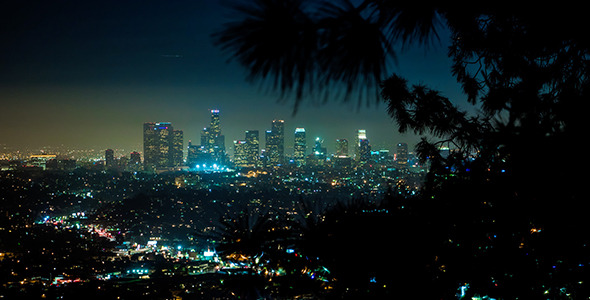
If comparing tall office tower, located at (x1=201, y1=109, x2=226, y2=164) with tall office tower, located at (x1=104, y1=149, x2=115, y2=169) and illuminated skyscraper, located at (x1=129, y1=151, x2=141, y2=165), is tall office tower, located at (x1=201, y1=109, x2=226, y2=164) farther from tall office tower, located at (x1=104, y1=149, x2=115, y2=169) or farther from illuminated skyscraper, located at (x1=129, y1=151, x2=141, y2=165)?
tall office tower, located at (x1=104, y1=149, x2=115, y2=169)

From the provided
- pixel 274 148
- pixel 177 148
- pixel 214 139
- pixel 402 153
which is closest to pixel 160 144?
pixel 177 148

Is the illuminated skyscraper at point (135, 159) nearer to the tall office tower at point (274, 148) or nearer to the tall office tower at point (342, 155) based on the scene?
the tall office tower at point (274, 148)

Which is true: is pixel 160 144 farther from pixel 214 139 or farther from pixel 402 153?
pixel 402 153

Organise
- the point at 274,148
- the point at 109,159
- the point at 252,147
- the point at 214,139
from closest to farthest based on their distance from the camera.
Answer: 1. the point at 274,148
2. the point at 252,147
3. the point at 109,159
4. the point at 214,139

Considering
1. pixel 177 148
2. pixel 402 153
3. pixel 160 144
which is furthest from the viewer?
pixel 177 148

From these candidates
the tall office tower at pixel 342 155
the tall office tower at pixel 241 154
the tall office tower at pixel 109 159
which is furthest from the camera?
the tall office tower at pixel 109 159

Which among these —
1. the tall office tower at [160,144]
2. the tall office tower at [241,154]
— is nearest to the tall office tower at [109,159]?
the tall office tower at [160,144]

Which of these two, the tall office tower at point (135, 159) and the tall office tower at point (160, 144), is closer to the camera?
the tall office tower at point (135, 159)

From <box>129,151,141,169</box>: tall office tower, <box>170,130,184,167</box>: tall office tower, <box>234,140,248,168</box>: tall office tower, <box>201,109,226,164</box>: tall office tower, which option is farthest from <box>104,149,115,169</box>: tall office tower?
<box>234,140,248,168</box>: tall office tower
